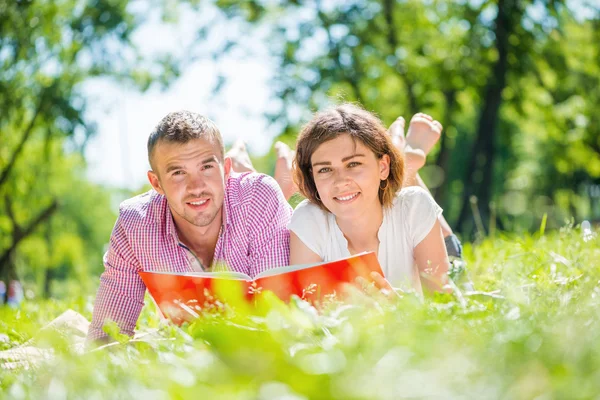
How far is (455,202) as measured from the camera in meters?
38.7

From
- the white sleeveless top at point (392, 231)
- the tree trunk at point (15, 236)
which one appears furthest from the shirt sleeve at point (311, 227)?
the tree trunk at point (15, 236)

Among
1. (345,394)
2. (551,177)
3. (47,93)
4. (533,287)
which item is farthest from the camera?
(551,177)

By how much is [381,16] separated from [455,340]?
13763mm

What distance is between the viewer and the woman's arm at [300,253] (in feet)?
12.0

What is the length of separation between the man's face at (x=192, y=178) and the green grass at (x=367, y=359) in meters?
1.78

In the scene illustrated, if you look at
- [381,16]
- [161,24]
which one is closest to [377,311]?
[381,16]

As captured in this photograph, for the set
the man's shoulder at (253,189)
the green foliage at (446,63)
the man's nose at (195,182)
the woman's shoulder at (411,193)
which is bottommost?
the woman's shoulder at (411,193)

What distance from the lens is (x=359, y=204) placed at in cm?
362

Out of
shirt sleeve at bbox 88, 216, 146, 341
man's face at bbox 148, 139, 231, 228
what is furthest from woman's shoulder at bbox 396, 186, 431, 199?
shirt sleeve at bbox 88, 216, 146, 341

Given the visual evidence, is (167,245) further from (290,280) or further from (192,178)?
(290,280)

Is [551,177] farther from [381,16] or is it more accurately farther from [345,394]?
[345,394]

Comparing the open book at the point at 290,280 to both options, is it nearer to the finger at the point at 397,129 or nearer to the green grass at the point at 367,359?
the green grass at the point at 367,359

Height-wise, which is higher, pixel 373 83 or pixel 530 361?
pixel 373 83

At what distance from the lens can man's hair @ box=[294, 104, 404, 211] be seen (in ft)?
12.2
